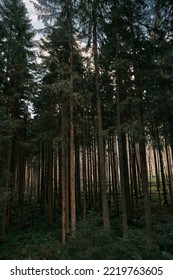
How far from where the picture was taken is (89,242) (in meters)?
7.34

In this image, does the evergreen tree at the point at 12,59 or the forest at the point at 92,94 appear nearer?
the forest at the point at 92,94

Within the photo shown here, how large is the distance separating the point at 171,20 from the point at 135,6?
2.82 meters

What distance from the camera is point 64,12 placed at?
1377 centimetres

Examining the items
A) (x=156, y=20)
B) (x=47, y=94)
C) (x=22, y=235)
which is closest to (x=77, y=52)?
(x=47, y=94)

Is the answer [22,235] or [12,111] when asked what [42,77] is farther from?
[22,235]

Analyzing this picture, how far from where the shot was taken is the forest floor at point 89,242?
6.52m

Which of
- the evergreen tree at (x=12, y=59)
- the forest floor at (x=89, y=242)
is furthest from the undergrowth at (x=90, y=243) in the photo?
the evergreen tree at (x=12, y=59)

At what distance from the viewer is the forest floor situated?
6523mm

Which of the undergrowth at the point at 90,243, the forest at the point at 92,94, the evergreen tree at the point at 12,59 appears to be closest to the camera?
the undergrowth at the point at 90,243

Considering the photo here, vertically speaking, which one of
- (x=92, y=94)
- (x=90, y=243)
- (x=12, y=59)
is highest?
(x=12, y=59)

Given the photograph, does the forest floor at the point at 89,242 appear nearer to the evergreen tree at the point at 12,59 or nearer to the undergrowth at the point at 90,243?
the undergrowth at the point at 90,243

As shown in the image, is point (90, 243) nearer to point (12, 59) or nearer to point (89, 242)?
point (89, 242)

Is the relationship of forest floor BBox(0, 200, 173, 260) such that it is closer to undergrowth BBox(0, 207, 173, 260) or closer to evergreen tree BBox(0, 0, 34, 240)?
undergrowth BBox(0, 207, 173, 260)

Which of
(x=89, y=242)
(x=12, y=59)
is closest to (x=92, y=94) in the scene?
(x=12, y=59)
